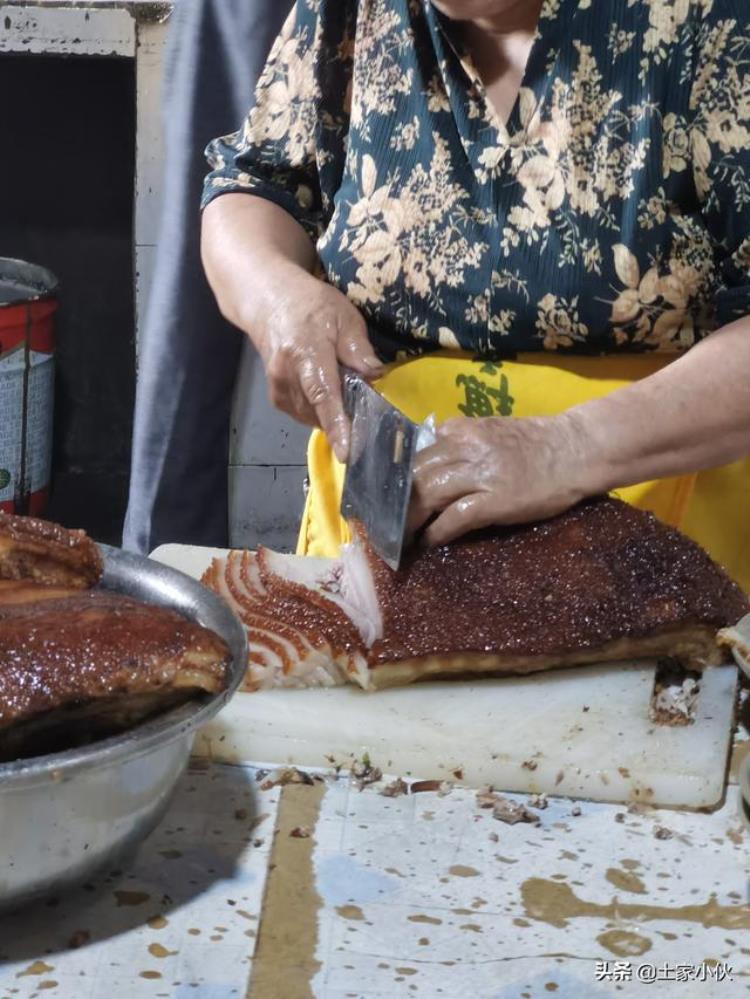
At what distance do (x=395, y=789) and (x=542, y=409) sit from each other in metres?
0.80

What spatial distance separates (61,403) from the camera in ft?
14.5

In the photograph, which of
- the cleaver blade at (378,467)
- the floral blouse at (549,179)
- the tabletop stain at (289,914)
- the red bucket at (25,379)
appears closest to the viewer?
the tabletop stain at (289,914)

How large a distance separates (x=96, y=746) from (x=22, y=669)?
10 cm

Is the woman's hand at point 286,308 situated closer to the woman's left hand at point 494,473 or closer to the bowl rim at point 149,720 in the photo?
the woman's left hand at point 494,473

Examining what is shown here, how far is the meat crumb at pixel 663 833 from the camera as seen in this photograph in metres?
1.57

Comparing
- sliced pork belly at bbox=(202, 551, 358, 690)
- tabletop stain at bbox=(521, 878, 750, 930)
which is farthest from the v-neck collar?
tabletop stain at bbox=(521, 878, 750, 930)

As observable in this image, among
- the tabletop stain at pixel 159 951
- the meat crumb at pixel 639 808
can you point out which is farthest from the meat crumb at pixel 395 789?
the tabletop stain at pixel 159 951

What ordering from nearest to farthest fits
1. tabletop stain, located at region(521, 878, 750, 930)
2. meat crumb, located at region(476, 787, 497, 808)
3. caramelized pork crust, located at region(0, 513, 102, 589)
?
1. tabletop stain, located at region(521, 878, 750, 930)
2. caramelized pork crust, located at region(0, 513, 102, 589)
3. meat crumb, located at region(476, 787, 497, 808)

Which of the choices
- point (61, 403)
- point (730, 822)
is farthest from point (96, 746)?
point (61, 403)

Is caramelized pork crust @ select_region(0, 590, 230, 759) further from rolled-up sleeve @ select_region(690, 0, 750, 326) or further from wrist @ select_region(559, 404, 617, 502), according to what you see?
rolled-up sleeve @ select_region(690, 0, 750, 326)

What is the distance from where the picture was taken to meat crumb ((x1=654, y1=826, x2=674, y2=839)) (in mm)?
1568

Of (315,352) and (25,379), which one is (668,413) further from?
(25,379)

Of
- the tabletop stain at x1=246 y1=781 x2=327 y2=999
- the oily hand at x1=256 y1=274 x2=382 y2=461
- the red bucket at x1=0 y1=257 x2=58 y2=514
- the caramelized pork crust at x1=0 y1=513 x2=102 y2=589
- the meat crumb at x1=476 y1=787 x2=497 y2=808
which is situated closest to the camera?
the tabletop stain at x1=246 y1=781 x2=327 y2=999

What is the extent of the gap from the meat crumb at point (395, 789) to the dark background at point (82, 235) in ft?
9.42
